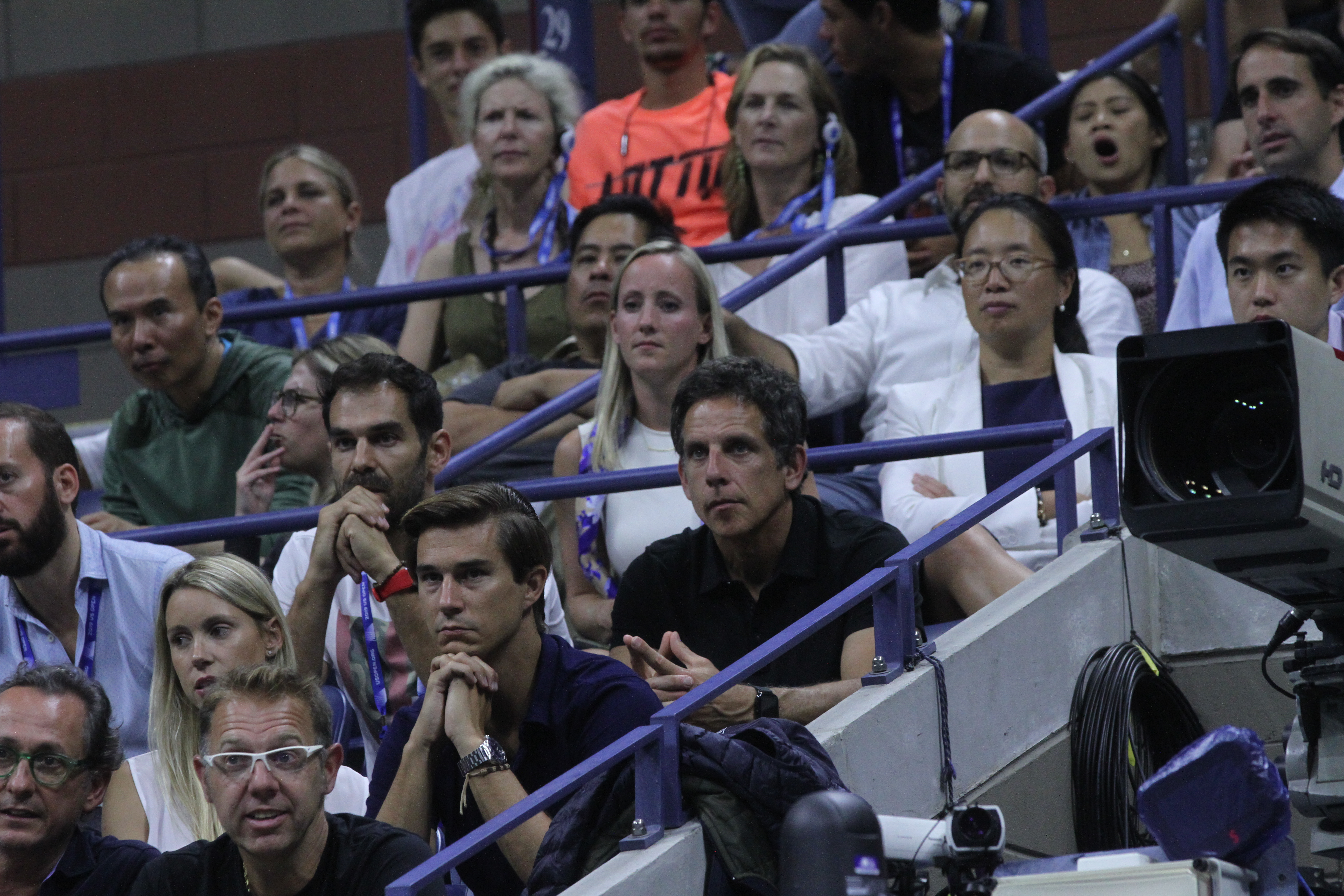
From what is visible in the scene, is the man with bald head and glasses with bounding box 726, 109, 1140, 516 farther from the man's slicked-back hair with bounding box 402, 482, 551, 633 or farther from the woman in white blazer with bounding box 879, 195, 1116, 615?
the man's slicked-back hair with bounding box 402, 482, 551, 633

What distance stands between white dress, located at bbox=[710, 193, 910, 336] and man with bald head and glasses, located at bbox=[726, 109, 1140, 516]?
0.27 metres

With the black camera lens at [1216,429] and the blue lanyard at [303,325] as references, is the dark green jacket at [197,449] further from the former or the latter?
the black camera lens at [1216,429]

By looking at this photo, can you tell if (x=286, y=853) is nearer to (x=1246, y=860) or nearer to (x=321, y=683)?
(x=321, y=683)

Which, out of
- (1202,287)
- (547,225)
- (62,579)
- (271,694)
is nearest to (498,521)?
(271,694)

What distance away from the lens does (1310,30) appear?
664 centimetres

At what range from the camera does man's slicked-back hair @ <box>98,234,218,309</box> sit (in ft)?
19.5

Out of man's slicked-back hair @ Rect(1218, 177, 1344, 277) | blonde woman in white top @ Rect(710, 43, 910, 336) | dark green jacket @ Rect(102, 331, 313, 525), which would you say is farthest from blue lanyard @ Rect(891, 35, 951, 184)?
dark green jacket @ Rect(102, 331, 313, 525)

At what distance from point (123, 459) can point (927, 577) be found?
2484mm

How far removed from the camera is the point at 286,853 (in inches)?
139

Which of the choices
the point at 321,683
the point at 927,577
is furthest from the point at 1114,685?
the point at 321,683

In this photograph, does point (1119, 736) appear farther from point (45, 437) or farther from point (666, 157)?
point (666, 157)

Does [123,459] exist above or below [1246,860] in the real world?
above

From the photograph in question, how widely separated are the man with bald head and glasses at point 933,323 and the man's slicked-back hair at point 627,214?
48 centimetres

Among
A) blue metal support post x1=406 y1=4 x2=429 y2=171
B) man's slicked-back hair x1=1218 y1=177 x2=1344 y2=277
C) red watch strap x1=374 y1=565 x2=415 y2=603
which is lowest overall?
red watch strap x1=374 y1=565 x2=415 y2=603
